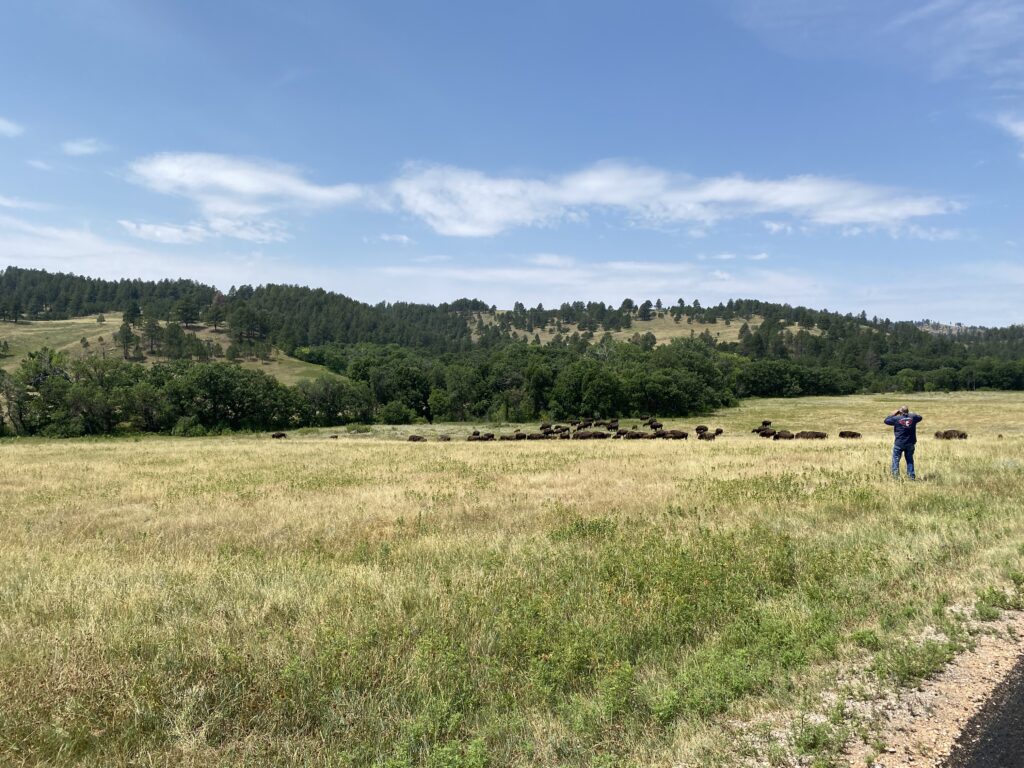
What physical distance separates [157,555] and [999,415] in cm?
8716

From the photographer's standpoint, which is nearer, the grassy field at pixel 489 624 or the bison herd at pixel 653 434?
the grassy field at pixel 489 624

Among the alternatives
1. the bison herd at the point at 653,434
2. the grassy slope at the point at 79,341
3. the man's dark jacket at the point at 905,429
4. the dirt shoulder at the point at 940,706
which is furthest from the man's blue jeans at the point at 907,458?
the grassy slope at the point at 79,341

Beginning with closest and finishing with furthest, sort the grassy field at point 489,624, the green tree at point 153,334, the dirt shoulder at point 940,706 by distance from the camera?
the dirt shoulder at point 940,706 < the grassy field at point 489,624 < the green tree at point 153,334

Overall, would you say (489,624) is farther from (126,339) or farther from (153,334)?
(153,334)

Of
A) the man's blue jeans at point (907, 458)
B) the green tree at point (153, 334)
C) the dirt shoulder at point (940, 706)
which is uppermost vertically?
the green tree at point (153, 334)

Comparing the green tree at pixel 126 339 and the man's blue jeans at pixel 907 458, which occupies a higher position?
the green tree at pixel 126 339

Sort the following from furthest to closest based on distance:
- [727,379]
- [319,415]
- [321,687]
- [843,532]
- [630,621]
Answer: [727,379] → [319,415] → [843,532] → [630,621] → [321,687]

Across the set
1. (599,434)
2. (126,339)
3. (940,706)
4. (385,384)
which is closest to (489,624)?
(940,706)

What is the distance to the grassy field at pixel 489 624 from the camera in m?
4.65

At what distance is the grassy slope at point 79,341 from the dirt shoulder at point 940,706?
138 m

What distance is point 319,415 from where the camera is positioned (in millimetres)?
94375

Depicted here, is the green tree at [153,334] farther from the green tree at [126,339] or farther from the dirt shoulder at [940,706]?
the dirt shoulder at [940,706]

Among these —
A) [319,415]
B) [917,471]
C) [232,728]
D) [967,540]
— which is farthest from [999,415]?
[319,415]

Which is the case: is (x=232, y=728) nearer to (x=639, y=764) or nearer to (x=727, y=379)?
(x=639, y=764)
